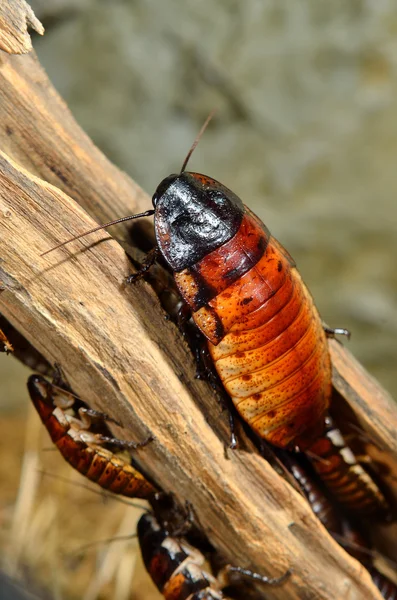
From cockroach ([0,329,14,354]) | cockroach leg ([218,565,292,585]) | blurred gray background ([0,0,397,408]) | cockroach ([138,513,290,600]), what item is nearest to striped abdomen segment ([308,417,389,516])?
cockroach leg ([218,565,292,585])

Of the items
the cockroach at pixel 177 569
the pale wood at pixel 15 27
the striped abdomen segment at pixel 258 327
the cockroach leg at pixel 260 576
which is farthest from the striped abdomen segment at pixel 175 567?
the pale wood at pixel 15 27

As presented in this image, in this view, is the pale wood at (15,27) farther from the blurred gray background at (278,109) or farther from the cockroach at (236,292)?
the blurred gray background at (278,109)

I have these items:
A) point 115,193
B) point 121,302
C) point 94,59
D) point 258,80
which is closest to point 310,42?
point 258,80

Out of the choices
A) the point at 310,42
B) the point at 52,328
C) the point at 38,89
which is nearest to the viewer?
the point at 52,328

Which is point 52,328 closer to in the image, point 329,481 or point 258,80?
point 329,481

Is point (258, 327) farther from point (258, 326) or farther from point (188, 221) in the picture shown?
point (188, 221)

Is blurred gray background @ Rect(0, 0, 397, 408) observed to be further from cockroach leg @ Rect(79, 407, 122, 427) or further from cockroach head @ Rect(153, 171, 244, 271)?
cockroach leg @ Rect(79, 407, 122, 427)

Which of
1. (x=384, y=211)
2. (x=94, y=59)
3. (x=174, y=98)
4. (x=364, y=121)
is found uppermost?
(x=94, y=59)
